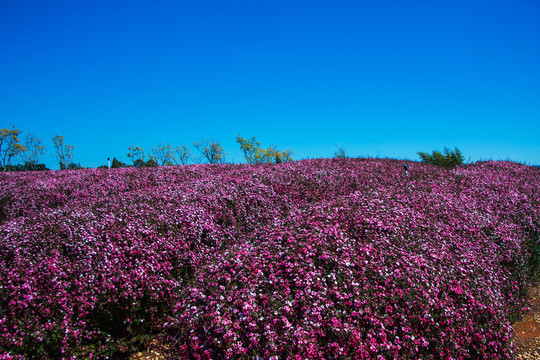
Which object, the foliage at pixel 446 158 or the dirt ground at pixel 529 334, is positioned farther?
the foliage at pixel 446 158

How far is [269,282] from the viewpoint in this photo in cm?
489

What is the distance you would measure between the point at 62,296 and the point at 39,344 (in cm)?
90

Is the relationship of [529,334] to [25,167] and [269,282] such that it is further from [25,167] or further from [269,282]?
[25,167]

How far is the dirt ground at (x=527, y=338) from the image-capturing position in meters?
5.24

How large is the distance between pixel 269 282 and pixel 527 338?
209 inches


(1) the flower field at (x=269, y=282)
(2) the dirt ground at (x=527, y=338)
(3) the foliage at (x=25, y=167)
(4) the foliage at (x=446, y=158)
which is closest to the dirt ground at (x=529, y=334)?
(2) the dirt ground at (x=527, y=338)

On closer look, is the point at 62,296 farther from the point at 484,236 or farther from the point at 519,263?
the point at 519,263

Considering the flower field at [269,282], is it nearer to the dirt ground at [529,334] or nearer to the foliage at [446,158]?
the dirt ground at [529,334]

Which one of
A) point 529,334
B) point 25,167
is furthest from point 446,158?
point 25,167

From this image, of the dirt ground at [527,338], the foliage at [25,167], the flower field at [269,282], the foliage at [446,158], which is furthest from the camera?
the foliage at [25,167]

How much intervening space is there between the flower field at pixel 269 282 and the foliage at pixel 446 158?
15.9m

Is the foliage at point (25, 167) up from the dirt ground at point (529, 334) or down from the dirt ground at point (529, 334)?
up

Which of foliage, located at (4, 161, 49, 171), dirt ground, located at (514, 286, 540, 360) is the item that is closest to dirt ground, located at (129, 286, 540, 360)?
dirt ground, located at (514, 286, 540, 360)

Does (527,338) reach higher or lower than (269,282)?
lower
